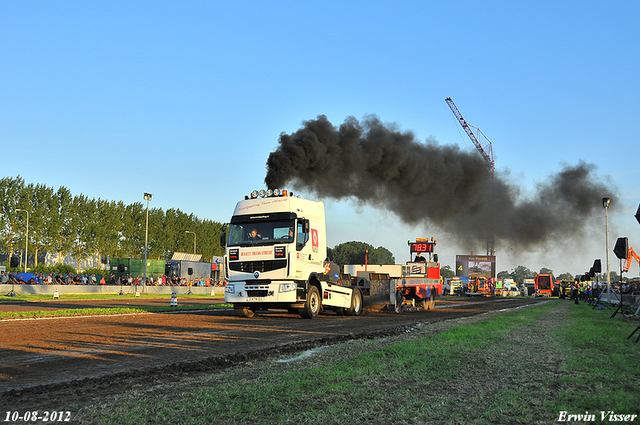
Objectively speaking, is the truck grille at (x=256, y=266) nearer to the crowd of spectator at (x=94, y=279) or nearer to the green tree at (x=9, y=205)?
the crowd of spectator at (x=94, y=279)

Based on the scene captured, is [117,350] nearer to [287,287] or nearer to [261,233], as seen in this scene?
[287,287]

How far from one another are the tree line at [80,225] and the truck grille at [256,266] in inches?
2588

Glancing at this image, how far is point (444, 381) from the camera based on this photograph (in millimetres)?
6402

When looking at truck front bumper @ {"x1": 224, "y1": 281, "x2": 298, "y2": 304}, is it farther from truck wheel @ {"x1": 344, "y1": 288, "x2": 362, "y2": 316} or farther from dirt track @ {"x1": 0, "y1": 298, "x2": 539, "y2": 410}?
truck wheel @ {"x1": 344, "y1": 288, "x2": 362, "y2": 316}

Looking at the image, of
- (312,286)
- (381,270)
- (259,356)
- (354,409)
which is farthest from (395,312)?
(354,409)

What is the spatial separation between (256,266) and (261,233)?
1.11m

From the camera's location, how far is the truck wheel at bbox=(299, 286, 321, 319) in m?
17.6

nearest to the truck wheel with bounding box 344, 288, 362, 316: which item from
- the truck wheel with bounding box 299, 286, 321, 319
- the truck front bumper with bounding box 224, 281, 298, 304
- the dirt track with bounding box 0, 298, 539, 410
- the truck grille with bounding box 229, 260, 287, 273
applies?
the truck wheel with bounding box 299, 286, 321, 319

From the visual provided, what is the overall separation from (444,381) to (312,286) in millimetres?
11762

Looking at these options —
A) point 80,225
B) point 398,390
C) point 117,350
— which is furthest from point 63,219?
point 398,390

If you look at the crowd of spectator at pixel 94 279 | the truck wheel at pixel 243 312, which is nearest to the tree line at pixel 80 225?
the crowd of spectator at pixel 94 279

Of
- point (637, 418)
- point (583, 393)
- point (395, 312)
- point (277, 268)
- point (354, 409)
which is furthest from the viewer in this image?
point (395, 312)

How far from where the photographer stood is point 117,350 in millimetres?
9086

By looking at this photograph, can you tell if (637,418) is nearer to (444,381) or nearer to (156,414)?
(444,381)
